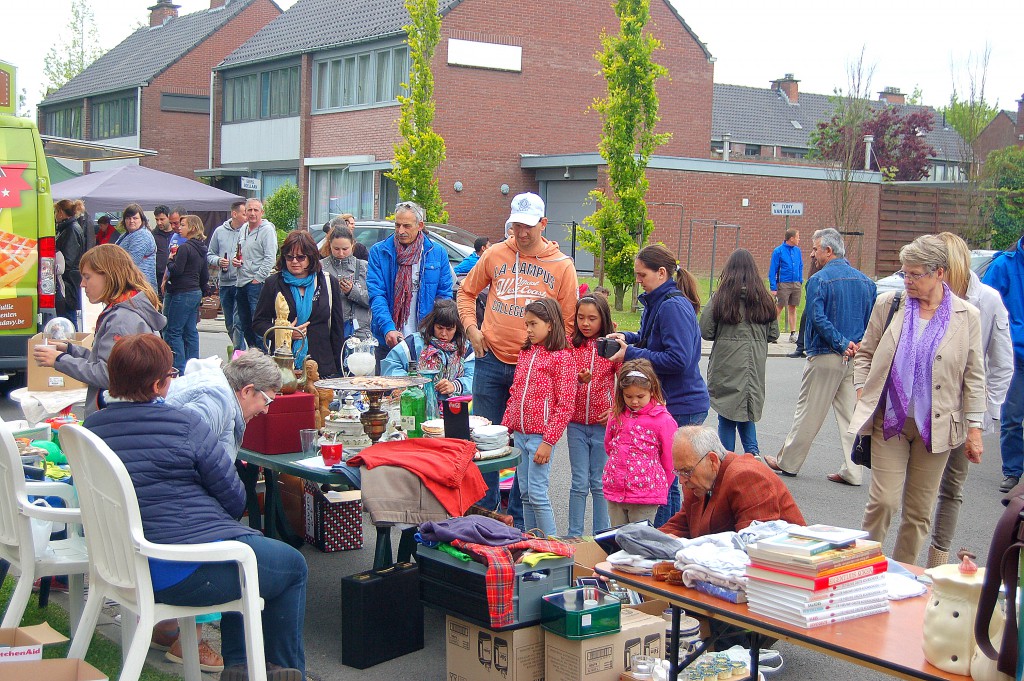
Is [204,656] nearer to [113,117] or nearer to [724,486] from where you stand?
[724,486]

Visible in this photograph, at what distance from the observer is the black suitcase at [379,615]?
4.85 metres

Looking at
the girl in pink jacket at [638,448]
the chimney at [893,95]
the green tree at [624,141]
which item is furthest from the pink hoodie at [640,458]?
the chimney at [893,95]

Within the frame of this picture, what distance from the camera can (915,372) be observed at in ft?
18.0

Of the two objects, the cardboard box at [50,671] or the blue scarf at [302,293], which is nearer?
the cardboard box at [50,671]

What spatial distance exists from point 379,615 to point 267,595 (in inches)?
35.5

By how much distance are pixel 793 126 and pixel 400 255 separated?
1961 inches

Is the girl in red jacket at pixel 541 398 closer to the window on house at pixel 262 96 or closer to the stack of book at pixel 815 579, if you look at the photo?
the stack of book at pixel 815 579

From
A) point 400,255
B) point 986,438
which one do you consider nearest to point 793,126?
point 986,438

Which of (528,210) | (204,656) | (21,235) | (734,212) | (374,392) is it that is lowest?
(204,656)

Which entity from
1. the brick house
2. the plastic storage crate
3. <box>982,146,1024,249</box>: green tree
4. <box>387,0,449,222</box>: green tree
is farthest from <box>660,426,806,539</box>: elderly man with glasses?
the brick house

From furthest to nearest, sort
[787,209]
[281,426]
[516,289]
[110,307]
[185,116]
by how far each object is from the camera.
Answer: [185,116], [787,209], [516,289], [110,307], [281,426]

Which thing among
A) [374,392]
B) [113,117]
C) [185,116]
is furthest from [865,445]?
[113,117]

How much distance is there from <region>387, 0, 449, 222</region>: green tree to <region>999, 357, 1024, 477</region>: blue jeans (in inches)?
647

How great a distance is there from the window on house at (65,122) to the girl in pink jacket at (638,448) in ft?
163
